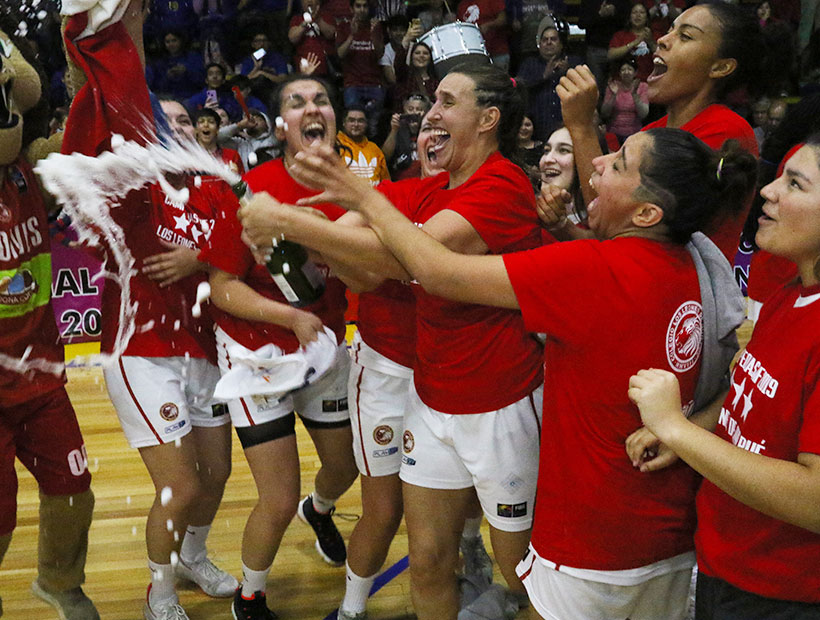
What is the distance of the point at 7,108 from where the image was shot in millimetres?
2543

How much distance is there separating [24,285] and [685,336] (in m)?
1.95

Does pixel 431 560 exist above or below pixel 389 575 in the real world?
above

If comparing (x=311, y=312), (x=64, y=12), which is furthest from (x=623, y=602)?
(x=64, y=12)

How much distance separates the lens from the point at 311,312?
2.87m

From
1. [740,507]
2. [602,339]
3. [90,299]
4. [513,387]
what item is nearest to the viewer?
[740,507]

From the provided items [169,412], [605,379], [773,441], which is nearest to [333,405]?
[169,412]

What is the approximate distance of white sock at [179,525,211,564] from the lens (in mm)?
3232

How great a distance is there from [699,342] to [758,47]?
44.0 inches

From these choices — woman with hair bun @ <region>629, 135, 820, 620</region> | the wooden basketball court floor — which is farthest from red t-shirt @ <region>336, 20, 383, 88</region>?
woman with hair bun @ <region>629, 135, 820, 620</region>

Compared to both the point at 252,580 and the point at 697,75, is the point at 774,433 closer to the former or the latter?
the point at 697,75

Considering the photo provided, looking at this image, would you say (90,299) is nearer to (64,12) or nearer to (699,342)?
(64,12)

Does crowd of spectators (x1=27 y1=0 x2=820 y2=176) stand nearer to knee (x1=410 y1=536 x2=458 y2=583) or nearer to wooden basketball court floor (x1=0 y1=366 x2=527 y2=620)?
wooden basketball court floor (x1=0 y1=366 x2=527 y2=620)

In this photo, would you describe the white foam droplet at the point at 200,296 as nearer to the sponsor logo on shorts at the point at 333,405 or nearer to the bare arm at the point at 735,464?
the sponsor logo on shorts at the point at 333,405

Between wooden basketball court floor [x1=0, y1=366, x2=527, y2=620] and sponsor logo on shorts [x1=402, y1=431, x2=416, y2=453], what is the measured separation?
37.4 inches
